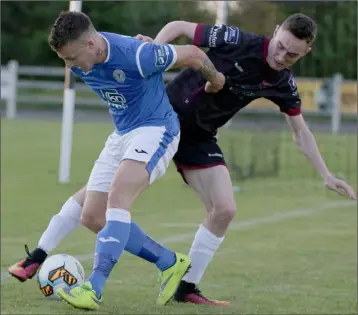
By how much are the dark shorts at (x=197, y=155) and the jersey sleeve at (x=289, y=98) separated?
1.92ft

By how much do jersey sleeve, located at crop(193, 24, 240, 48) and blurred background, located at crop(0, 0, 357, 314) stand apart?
195cm

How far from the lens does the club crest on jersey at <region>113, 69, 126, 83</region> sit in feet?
20.6

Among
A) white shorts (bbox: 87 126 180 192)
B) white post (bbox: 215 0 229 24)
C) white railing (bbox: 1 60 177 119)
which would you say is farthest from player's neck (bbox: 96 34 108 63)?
white railing (bbox: 1 60 177 119)

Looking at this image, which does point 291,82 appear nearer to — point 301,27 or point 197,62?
point 301,27

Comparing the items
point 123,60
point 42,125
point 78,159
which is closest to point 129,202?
point 123,60

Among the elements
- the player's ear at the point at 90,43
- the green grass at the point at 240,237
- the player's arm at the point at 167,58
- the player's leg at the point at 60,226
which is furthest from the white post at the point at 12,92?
the player's ear at the point at 90,43

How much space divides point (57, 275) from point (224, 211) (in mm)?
1312

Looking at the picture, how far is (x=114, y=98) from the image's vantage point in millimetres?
6488

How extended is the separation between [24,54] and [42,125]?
861 cm

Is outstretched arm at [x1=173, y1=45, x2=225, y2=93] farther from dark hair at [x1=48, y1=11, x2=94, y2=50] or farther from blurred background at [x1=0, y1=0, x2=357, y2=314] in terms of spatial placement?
blurred background at [x1=0, y1=0, x2=357, y2=314]

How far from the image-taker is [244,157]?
18.2 meters

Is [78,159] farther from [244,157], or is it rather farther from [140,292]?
[140,292]

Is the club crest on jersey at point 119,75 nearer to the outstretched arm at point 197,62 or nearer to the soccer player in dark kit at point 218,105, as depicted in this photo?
the outstretched arm at point 197,62

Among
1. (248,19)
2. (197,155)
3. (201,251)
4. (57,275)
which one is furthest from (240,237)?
(248,19)
